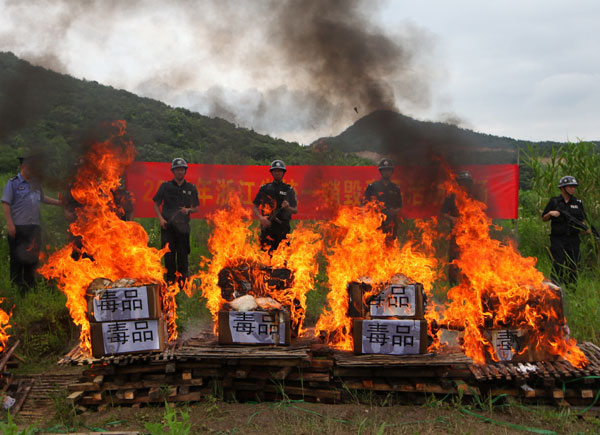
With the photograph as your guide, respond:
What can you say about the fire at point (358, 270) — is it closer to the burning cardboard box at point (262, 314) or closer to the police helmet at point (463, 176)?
the burning cardboard box at point (262, 314)

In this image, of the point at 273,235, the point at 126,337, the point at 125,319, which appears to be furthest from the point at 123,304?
the point at 273,235

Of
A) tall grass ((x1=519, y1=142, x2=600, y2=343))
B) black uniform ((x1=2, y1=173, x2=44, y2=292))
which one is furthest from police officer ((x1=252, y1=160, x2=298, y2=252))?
tall grass ((x1=519, y1=142, x2=600, y2=343))

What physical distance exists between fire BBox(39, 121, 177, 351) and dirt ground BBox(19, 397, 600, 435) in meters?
1.04

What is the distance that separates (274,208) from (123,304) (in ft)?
10.4

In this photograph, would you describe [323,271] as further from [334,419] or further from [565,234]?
[334,419]

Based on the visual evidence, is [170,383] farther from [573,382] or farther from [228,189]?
[228,189]

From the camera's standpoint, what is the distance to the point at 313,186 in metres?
10.7

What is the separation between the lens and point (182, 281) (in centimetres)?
740

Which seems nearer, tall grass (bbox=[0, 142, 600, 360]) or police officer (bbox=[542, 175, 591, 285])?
tall grass (bbox=[0, 142, 600, 360])

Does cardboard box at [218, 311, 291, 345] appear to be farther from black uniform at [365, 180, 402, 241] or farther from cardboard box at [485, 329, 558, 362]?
black uniform at [365, 180, 402, 241]

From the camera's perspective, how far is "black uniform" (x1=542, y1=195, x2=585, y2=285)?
8.05 metres

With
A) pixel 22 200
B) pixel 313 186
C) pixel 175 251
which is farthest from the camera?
pixel 313 186

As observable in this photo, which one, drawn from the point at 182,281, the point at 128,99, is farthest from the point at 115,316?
the point at 128,99

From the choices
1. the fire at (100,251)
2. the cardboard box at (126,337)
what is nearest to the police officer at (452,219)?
the fire at (100,251)
